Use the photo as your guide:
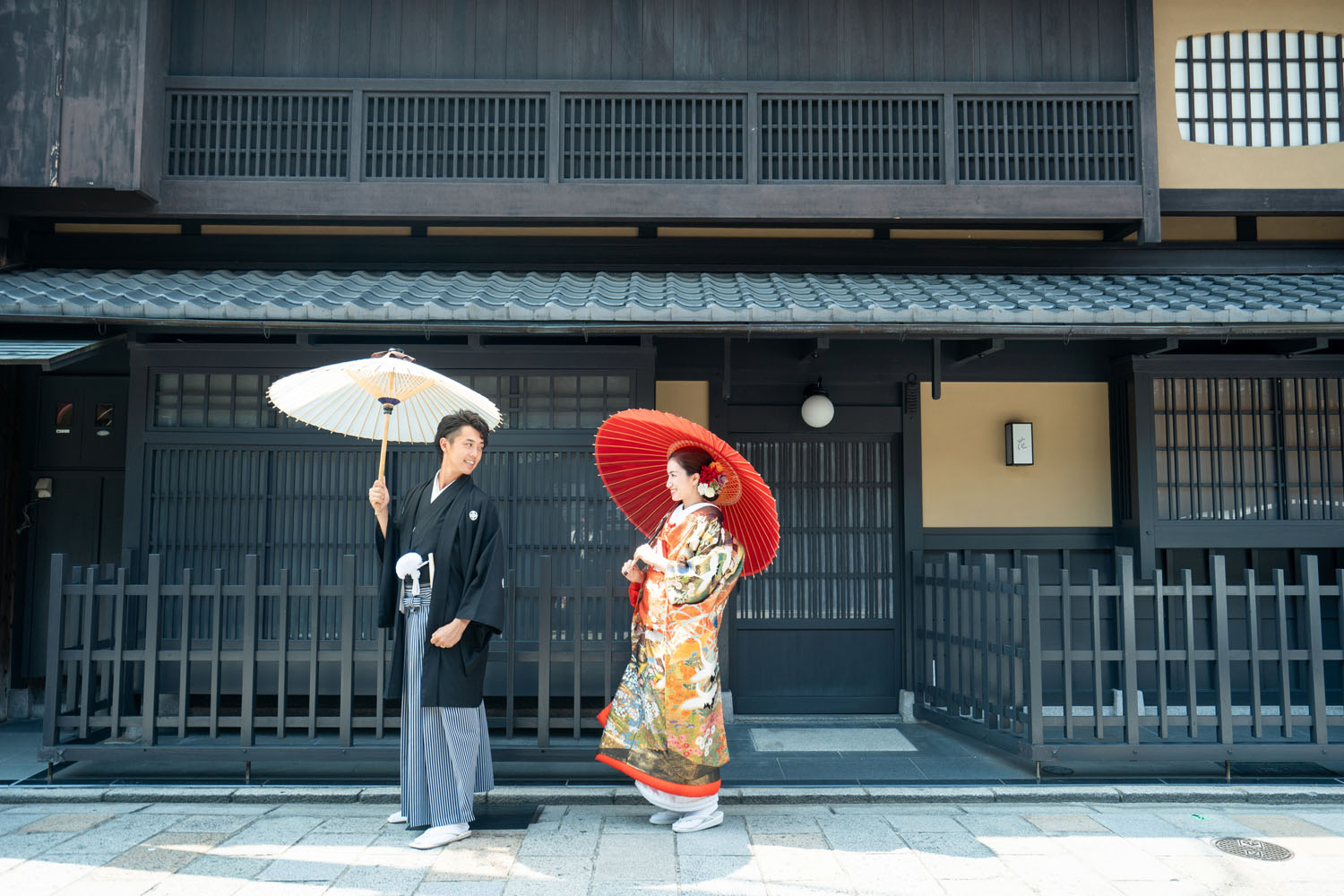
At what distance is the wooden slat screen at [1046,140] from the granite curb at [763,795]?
4.75 metres

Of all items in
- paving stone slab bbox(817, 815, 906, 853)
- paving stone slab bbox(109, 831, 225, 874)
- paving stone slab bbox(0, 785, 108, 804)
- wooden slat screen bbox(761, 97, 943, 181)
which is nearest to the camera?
paving stone slab bbox(109, 831, 225, 874)

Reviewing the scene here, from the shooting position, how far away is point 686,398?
7.50 m

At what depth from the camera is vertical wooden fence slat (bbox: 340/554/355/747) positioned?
212 inches

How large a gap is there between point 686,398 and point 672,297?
1441 mm

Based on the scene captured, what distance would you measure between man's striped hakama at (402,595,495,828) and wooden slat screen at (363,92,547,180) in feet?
13.1

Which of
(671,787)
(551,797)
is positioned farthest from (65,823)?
(671,787)

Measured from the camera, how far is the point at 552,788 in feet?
17.5

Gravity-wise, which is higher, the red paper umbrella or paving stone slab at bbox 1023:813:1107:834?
the red paper umbrella

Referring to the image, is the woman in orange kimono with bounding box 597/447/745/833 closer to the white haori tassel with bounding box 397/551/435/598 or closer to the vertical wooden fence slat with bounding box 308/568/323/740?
the white haori tassel with bounding box 397/551/435/598

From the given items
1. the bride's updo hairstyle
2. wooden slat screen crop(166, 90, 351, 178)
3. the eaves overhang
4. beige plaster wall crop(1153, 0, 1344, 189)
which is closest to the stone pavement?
the bride's updo hairstyle

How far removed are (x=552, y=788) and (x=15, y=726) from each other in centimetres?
481

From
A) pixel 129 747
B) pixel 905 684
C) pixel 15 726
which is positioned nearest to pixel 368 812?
pixel 129 747

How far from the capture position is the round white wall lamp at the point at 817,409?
7305 millimetres

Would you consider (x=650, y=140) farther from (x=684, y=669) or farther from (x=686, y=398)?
(x=684, y=669)
